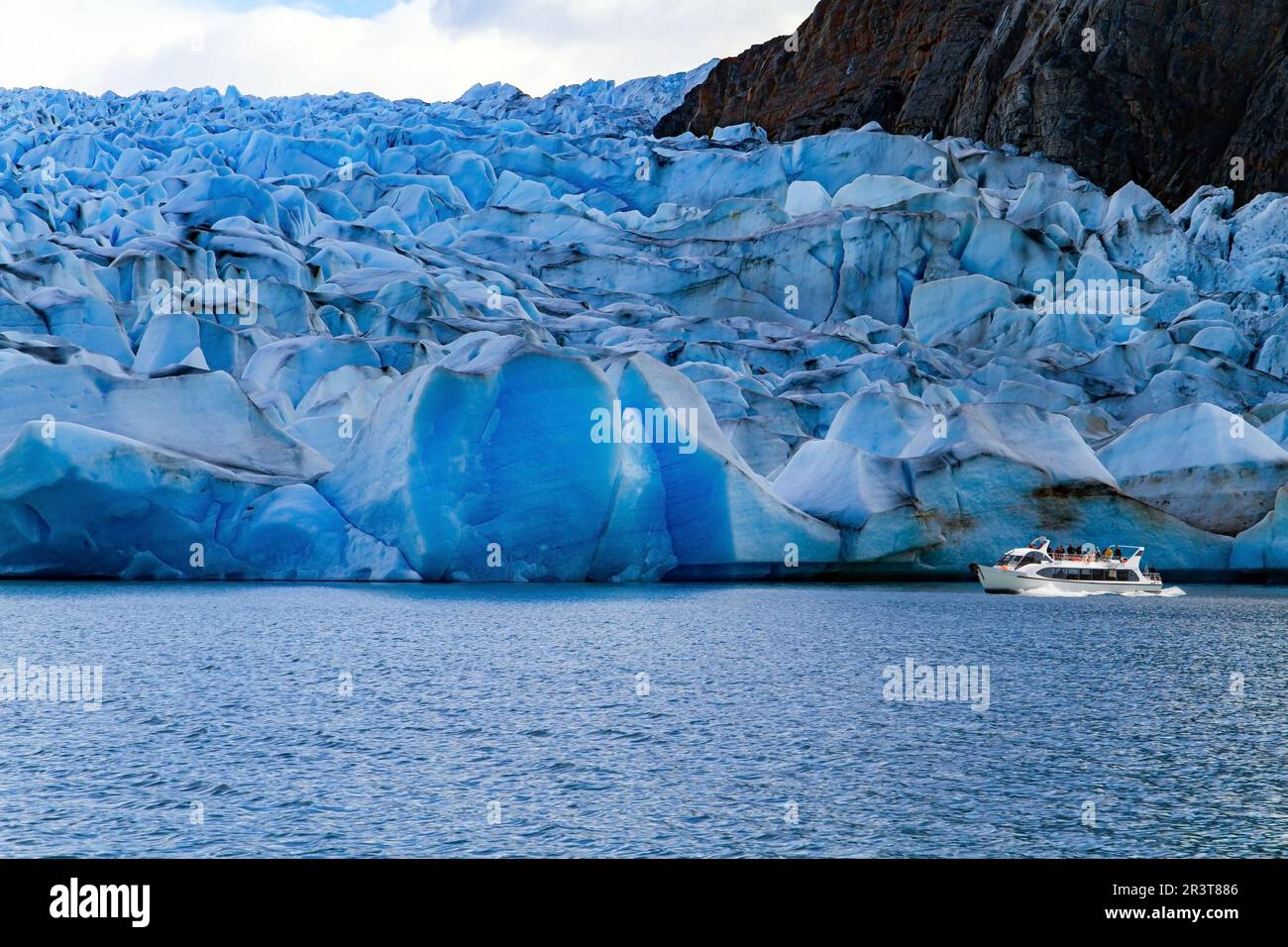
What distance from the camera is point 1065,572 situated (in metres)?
20.4

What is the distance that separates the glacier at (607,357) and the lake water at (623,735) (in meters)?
2.15

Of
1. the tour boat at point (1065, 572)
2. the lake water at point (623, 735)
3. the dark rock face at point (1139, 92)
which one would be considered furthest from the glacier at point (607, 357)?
the dark rock face at point (1139, 92)

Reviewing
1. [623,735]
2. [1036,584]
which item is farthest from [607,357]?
[623,735]

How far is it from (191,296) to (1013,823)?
23173 mm

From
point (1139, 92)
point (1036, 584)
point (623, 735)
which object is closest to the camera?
point (623, 735)

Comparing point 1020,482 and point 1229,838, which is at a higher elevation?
point 1020,482

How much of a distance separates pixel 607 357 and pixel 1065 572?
7.78 meters

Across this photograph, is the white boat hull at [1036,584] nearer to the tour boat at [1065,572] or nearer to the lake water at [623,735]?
the tour boat at [1065,572]

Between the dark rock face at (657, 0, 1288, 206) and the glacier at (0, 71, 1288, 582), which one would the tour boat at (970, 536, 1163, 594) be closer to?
the glacier at (0, 71, 1288, 582)

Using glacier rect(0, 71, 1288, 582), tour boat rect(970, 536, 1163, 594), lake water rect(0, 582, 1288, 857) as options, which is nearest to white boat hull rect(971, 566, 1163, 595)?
tour boat rect(970, 536, 1163, 594)

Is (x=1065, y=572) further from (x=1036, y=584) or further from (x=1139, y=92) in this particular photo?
(x=1139, y=92)

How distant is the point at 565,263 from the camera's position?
122 ft
